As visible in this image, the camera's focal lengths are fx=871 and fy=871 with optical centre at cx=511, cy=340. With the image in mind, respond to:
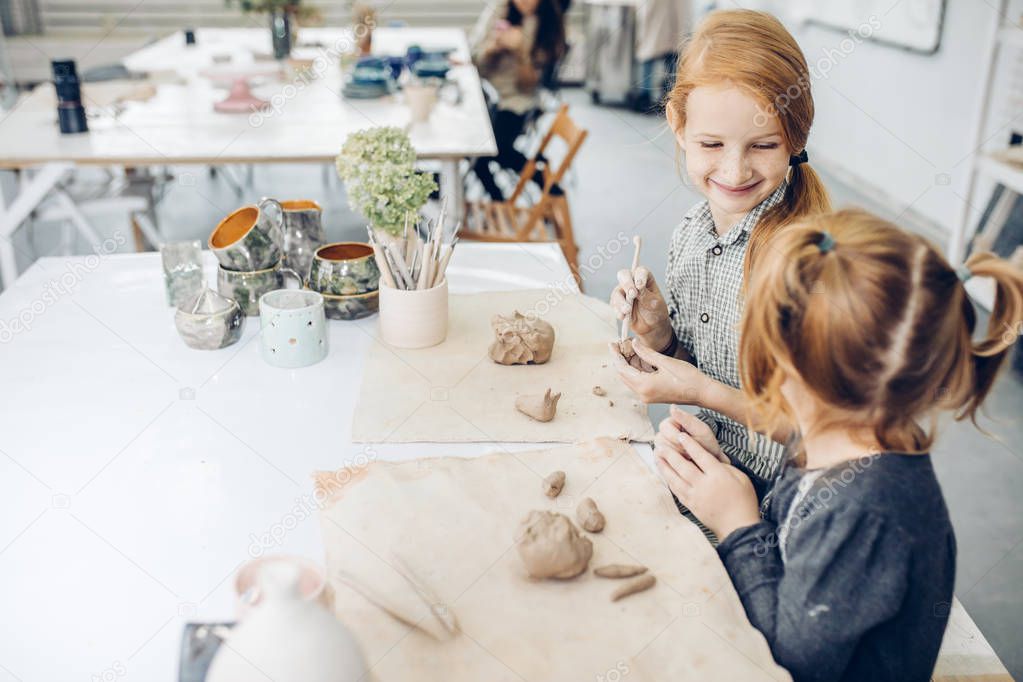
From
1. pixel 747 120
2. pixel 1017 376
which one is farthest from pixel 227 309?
pixel 1017 376

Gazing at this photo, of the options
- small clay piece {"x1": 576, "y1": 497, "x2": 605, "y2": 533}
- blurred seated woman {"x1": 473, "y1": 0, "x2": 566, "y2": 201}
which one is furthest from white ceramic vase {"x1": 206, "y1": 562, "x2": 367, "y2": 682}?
blurred seated woman {"x1": 473, "y1": 0, "x2": 566, "y2": 201}

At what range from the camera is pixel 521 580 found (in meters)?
0.97

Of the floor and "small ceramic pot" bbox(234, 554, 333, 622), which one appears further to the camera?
the floor

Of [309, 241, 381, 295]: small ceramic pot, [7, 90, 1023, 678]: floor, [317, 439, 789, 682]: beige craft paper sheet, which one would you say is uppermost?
[309, 241, 381, 295]: small ceramic pot

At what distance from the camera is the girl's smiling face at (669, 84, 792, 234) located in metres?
1.31

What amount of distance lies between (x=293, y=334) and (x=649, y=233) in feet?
9.76

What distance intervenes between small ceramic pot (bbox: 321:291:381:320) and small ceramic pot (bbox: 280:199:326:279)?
0.15 meters

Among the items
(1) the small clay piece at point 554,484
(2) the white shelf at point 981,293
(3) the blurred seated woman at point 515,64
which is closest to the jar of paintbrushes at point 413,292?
(1) the small clay piece at point 554,484

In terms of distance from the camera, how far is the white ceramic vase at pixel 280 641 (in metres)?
0.66

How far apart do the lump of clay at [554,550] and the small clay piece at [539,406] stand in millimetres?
302

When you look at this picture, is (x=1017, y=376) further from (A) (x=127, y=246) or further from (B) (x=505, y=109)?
(A) (x=127, y=246)

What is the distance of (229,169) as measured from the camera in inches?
202

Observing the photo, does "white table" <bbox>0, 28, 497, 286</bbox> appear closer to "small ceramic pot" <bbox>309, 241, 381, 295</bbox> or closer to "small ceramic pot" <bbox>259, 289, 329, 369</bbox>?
"small ceramic pot" <bbox>309, 241, 381, 295</bbox>

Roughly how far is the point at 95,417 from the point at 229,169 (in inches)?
163
